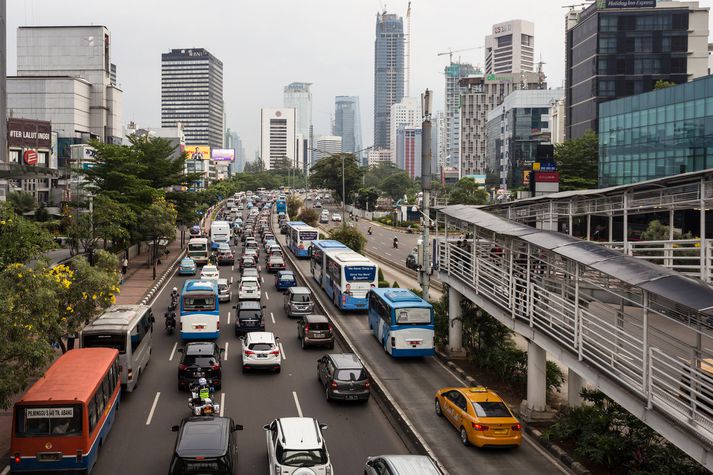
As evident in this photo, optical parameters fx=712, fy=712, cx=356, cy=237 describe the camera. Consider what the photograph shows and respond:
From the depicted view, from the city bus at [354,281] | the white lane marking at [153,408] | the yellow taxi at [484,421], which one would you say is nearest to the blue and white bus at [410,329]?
the yellow taxi at [484,421]

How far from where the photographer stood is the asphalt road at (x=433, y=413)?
55.7 ft

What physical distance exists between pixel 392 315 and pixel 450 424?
7846 mm

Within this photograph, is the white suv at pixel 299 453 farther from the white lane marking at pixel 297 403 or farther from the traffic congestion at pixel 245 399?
the white lane marking at pixel 297 403

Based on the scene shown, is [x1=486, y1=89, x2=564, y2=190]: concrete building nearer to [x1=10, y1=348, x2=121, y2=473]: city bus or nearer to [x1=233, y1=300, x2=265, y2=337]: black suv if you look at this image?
[x1=233, y1=300, x2=265, y2=337]: black suv

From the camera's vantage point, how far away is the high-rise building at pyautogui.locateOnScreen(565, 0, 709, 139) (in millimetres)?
87312

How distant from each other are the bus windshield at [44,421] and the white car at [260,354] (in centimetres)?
957

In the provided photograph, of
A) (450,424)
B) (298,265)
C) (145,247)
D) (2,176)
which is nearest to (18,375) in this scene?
(450,424)

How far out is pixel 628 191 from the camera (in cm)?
1766

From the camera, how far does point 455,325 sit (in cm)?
2764

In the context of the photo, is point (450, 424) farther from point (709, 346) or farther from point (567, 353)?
point (709, 346)

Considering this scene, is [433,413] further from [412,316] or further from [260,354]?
[260,354]

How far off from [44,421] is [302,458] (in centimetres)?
576

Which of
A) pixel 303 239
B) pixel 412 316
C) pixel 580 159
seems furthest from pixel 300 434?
pixel 580 159

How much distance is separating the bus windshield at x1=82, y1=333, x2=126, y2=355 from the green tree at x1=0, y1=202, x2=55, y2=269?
365 cm
